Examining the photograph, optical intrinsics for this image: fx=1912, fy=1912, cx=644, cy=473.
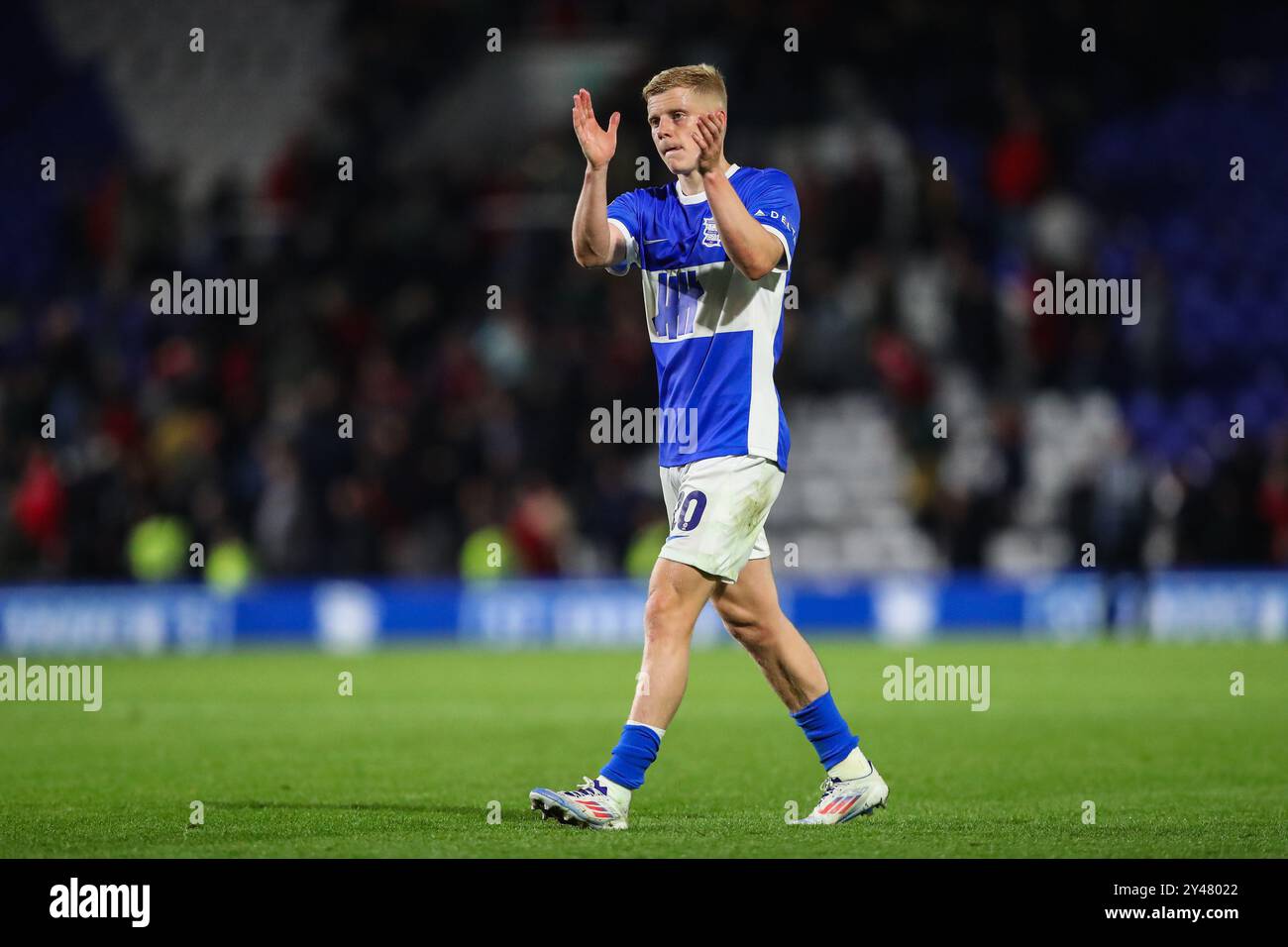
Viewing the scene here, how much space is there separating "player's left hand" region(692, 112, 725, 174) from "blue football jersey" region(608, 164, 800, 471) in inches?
18.7

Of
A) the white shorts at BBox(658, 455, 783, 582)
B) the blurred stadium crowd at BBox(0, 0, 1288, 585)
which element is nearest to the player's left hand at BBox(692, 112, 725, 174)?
the white shorts at BBox(658, 455, 783, 582)

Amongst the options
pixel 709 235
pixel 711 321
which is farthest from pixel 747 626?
pixel 709 235

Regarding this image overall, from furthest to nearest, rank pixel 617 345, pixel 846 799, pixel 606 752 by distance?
pixel 617 345, pixel 606 752, pixel 846 799

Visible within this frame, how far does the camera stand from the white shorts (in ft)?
23.2

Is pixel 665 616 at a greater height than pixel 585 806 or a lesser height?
greater

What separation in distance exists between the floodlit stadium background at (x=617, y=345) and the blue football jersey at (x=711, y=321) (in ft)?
41.5

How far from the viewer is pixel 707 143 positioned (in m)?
6.68

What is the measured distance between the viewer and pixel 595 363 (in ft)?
70.2

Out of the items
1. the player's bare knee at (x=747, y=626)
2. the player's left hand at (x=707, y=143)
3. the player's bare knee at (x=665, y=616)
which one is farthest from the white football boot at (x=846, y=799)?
the player's left hand at (x=707, y=143)

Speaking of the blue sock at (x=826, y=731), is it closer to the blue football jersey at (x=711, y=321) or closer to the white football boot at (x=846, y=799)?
the white football boot at (x=846, y=799)

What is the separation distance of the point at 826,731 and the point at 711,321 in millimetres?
1652

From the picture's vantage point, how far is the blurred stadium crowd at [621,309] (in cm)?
2080

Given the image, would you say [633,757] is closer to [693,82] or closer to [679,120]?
[679,120]

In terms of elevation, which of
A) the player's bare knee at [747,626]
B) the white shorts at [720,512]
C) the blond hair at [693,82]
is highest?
the blond hair at [693,82]
